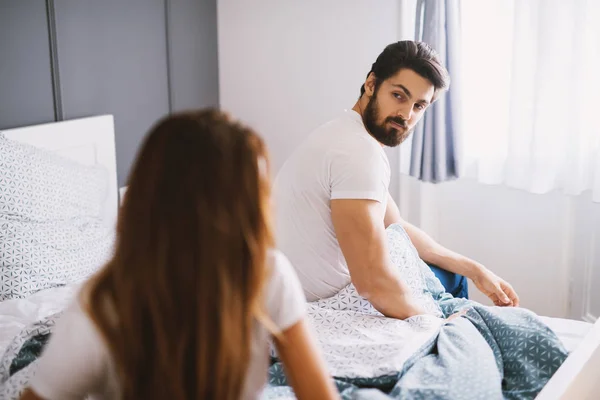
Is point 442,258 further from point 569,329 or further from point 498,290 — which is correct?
point 569,329

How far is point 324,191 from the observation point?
1.98 metres

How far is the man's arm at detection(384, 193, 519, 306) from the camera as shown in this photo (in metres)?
2.25

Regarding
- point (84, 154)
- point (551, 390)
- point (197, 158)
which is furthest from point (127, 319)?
point (84, 154)

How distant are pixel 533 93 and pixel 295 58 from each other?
1184 millimetres

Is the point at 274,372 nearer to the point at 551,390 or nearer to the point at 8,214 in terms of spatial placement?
the point at 551,390

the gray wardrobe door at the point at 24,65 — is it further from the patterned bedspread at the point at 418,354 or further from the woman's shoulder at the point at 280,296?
the woman's shoulder at the point at 280,296

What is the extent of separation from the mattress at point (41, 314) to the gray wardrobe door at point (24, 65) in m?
0.78

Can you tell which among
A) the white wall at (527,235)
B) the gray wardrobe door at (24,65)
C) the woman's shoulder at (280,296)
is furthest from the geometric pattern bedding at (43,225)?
the white wall at (527,235)

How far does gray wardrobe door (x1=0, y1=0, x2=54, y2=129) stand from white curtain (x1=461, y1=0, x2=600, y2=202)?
5.65ft

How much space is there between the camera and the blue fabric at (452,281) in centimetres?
242

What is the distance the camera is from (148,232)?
963 millimetres

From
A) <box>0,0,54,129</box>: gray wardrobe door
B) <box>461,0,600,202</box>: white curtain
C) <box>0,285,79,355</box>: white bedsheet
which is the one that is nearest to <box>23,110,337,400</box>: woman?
<box>0,285,79,355</box>: white bedsheet

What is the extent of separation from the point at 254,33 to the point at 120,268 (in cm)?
288

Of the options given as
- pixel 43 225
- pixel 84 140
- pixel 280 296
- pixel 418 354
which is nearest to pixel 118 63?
pixel 84 140
